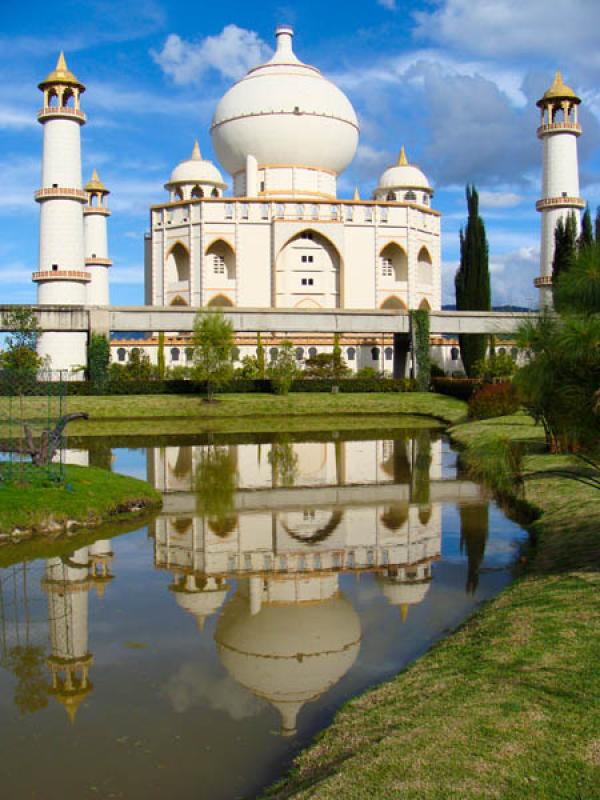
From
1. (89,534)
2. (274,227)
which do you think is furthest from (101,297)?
(89,534)

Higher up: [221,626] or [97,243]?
[97,243]

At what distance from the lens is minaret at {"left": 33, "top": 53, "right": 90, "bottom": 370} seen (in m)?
35.4

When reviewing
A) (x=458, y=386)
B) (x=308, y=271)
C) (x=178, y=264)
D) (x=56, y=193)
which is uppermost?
(x=56, y=193)

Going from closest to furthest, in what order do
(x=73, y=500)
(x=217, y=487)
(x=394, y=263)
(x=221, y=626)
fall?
(x=221, y=626)
(x=73, y=500)
(x=217, y=487)
(x=394, y=263)

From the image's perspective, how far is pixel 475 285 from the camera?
124ft

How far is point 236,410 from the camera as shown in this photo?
2975 centimetres

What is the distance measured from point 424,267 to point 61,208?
20274 mm

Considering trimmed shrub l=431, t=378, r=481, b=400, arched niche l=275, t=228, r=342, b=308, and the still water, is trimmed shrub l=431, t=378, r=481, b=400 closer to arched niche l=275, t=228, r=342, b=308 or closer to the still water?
arched niche l=275, t=228, r=342, b=308

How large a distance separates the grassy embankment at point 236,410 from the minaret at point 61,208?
6.73 m

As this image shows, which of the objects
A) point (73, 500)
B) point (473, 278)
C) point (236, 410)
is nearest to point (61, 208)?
Result: point (236, 410)

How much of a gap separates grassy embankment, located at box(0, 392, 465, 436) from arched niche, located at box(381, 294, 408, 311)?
12612mm

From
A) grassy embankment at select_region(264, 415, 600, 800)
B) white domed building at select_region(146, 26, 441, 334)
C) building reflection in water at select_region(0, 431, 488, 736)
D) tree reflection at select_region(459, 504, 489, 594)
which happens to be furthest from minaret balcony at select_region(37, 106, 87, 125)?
grassy embankment at select_region(264, 415, 600, 800)

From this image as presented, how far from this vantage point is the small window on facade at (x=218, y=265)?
43812 millimetres

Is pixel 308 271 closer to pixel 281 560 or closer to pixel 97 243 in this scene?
pixel 97 243
